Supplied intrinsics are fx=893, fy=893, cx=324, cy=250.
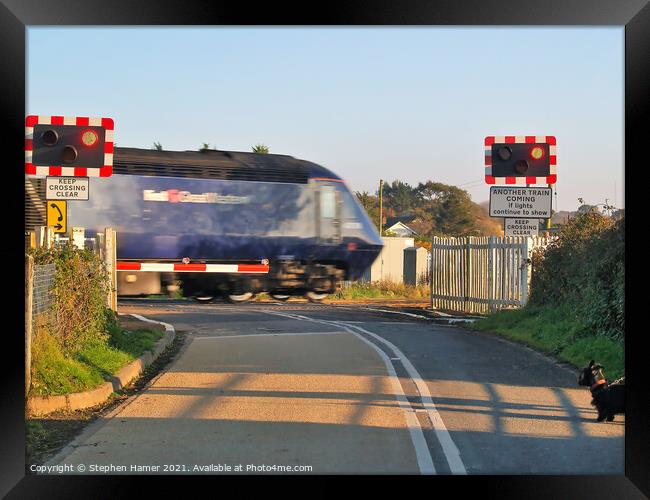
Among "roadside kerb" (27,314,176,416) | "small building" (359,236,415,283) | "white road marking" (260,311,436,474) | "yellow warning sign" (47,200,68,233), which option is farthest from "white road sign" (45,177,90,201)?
"small building" (359,236,415,283)

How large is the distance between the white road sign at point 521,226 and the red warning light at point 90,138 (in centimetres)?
664

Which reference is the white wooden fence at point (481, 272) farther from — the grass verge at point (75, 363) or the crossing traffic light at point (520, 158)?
the grass verge at point (75, 363)

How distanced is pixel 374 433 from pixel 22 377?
328 centimetres

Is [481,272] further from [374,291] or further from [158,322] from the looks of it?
[158,322]

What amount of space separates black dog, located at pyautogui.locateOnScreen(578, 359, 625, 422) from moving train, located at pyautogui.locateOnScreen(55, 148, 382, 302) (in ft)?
12.5

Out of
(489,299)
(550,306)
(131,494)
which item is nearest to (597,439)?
(131,494)

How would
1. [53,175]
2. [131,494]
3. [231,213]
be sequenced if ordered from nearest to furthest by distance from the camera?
[131,494] < [53,175] < [231,213]

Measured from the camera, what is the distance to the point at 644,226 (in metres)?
7.25

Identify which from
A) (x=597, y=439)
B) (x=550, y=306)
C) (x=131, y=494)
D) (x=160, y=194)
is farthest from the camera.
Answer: (x=550, y=306)

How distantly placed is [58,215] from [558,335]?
845 cm

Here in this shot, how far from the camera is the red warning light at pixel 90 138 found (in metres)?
9.73

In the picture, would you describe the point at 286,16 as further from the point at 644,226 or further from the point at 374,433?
the point at 374,433

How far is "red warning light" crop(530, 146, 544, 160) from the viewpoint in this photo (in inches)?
473

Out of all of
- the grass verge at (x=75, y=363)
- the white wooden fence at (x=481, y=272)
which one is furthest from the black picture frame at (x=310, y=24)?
the white wooden fence at (x=481, y=272)
